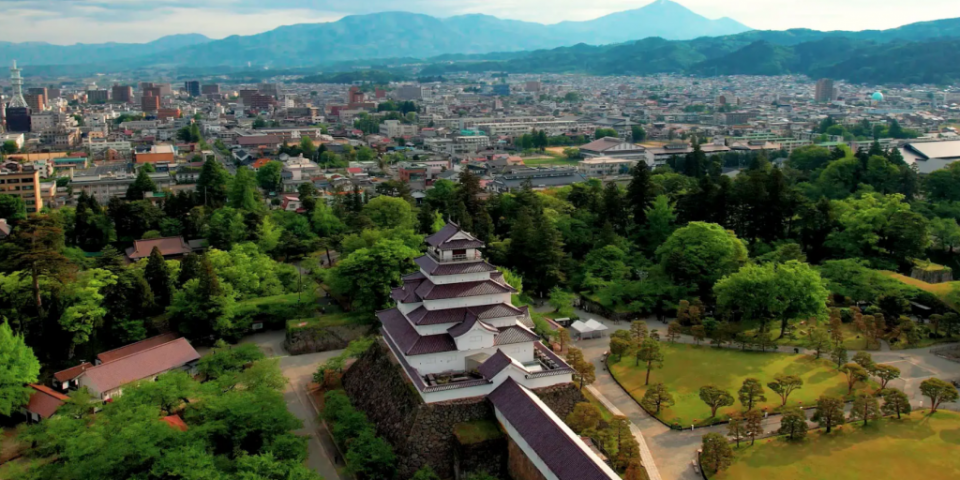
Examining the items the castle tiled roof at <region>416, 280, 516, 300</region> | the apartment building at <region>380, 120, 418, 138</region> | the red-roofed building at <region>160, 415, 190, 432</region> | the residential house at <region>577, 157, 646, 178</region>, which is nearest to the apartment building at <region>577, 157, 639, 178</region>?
the residential house at <region>577, 157, 646, 178</region>

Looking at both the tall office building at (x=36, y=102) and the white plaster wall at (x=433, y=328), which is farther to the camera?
the tall office building at (x=36, y=102)

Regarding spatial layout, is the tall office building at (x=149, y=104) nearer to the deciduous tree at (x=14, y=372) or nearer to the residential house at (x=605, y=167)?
the residential house at (x=605, y=167)

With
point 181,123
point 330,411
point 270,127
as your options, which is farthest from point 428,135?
point 330,411

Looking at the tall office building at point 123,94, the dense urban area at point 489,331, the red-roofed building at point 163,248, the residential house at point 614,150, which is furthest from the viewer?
the tall office building at point 123,94

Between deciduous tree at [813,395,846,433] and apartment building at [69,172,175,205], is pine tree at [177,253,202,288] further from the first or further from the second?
apartment building at [69,172,175,205]

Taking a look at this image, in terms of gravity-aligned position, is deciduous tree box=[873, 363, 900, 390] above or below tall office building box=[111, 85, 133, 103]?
below

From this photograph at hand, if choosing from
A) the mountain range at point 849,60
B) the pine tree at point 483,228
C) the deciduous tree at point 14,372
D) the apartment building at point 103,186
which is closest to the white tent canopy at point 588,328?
the pine tree at point 483,228

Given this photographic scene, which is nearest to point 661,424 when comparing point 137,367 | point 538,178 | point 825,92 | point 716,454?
point 716,454

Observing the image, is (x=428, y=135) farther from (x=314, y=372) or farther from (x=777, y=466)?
(x=777, y=466)
